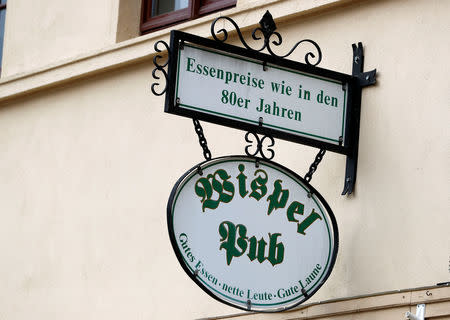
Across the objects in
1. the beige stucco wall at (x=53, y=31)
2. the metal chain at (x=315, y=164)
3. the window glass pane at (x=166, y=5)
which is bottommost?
the metal chain at (x=315, y=164)

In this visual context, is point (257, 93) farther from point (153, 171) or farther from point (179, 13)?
point (179, 13)

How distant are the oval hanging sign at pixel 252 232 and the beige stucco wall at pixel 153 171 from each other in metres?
0.44

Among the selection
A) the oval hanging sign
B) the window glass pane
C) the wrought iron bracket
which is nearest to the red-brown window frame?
→ the window glass pane

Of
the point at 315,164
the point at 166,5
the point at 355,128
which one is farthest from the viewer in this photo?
the point at 166,5

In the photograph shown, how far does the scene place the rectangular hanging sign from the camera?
6.82 m

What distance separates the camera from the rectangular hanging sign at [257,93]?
6816 millimetres

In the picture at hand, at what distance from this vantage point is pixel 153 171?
8.62 metres

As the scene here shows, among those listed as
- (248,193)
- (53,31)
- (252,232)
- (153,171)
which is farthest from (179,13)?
(252,232)

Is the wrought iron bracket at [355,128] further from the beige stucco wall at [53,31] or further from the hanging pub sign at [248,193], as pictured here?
the beige stucco wall at [53,31]

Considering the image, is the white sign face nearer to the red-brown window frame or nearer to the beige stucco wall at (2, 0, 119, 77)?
the red-brown window frame

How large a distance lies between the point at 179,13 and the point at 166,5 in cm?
28

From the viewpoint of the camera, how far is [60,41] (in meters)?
9.73

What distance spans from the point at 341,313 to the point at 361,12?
6.13ft

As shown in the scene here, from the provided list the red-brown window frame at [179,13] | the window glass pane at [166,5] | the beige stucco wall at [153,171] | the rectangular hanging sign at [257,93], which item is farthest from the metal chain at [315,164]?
the window glass pane at [166,5]
